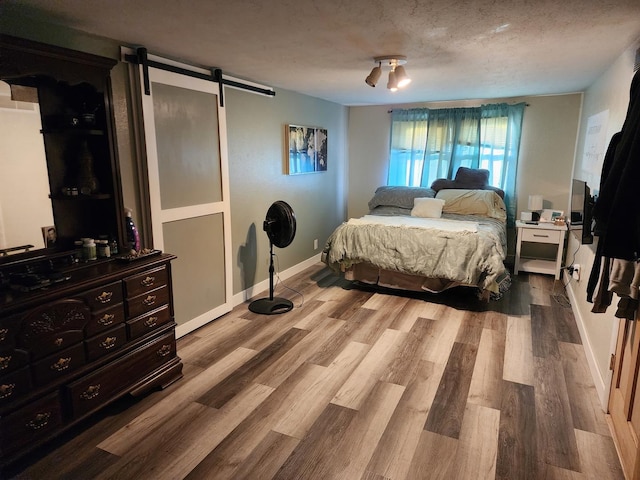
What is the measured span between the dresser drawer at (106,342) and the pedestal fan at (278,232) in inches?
59.6

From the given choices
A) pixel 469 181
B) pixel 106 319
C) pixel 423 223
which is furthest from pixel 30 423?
pixel 469 181

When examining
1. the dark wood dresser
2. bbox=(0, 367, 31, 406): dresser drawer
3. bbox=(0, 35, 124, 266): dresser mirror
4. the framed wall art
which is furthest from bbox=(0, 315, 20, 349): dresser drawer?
the framed wall art

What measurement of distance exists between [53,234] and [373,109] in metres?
4.43

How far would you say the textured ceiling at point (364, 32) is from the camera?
1780 millimetres

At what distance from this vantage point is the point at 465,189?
479 cm

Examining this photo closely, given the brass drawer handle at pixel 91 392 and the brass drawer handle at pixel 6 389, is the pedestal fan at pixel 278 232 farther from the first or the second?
the brass drawer handle at pixel 6 389

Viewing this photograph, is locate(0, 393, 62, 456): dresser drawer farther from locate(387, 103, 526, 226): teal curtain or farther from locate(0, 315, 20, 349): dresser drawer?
locate(387, 103, 526, 226): teal curtain

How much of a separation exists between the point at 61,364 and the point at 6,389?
0.74ft

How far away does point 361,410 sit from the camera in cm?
218

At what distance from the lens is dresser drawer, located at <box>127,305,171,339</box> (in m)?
2.16

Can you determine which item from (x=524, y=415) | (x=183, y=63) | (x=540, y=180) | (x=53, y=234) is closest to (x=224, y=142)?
(x=183, y=63)

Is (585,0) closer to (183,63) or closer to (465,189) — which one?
(183,63)

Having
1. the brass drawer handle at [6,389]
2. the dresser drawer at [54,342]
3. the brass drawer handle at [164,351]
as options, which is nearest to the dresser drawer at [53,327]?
the dresser drawer at [54,342]

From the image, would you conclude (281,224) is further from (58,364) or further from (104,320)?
(58,364)
